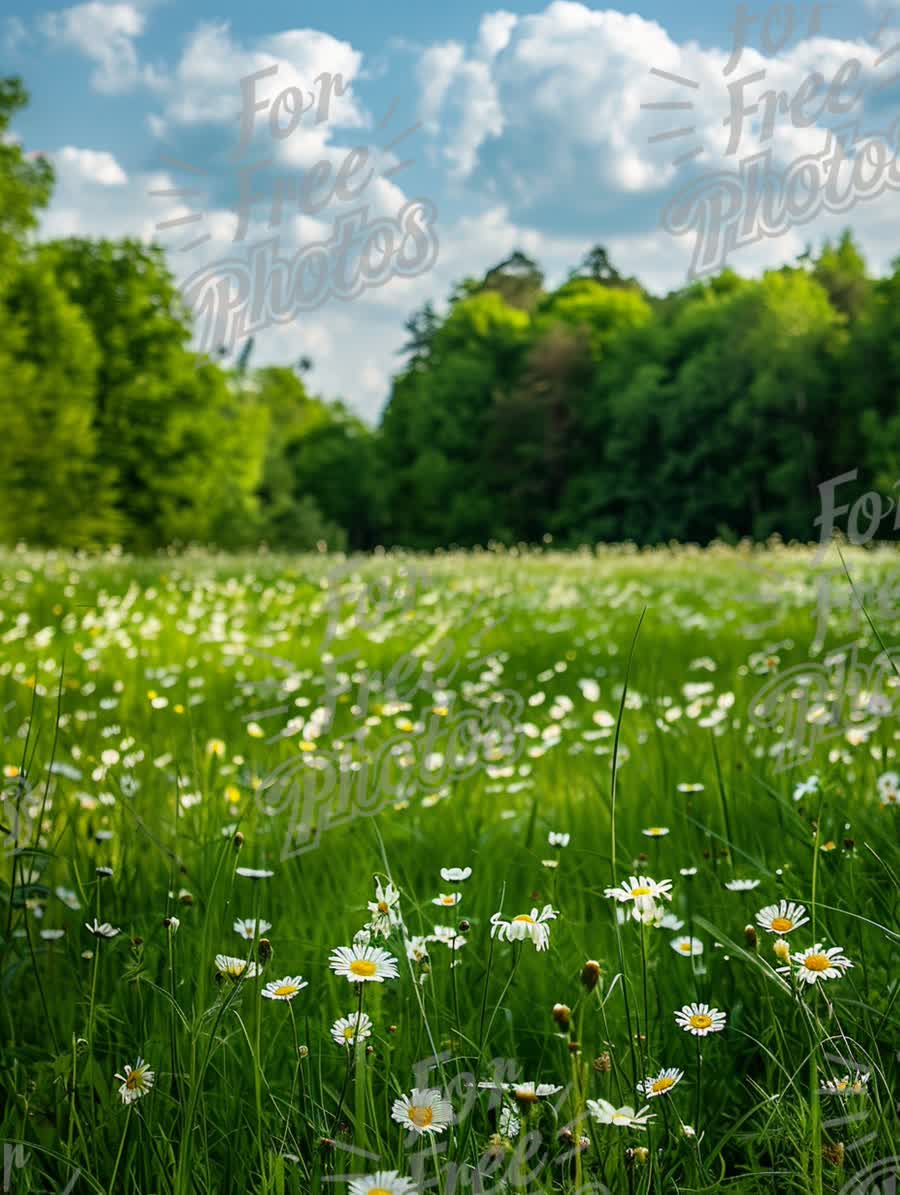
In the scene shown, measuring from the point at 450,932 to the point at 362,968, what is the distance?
312 millimetres

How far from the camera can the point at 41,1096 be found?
168 cm

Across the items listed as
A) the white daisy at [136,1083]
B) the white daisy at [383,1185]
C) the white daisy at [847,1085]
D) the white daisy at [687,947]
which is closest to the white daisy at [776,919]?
the white daisy at [847,1085]

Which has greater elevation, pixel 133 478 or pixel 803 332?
pixel 803 332

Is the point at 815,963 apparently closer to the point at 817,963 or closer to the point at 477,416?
the point at 817,963

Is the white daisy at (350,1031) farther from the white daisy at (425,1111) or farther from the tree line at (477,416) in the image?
the tree line at (477,416)

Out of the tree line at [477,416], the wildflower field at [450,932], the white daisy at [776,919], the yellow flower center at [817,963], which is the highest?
the tree line at [477,416]

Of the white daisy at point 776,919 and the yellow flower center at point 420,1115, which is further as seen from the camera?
the white daisy at point 776,919

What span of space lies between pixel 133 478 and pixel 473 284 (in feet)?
84.2

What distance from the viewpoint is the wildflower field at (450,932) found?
1.31 metres

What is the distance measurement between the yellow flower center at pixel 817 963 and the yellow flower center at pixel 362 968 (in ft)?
1.90

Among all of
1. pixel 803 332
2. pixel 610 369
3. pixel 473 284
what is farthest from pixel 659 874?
pixel 473 284

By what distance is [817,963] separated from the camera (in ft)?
4.38

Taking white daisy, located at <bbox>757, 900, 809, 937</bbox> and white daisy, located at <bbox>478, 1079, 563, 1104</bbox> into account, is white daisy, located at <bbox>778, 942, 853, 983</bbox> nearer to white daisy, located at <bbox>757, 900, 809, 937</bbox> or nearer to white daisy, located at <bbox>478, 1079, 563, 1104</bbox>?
white daisy, located at <bbox>757, 900, 809, 937</bbox>

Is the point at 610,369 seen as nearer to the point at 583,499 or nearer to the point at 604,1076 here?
the point at 583,499
